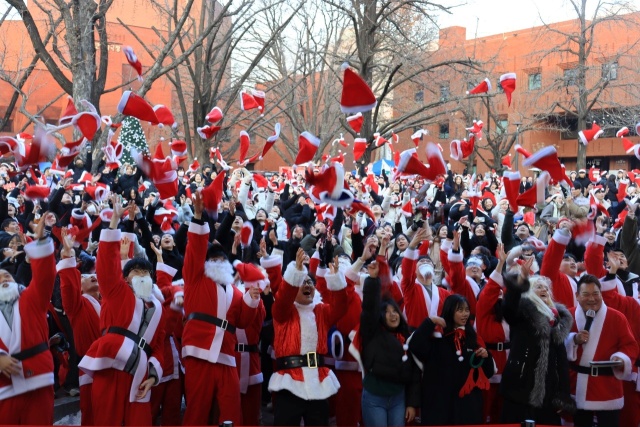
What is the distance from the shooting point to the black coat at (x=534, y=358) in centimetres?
546

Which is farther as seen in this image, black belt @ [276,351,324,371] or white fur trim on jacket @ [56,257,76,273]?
black belt @ [276,351,324,371]

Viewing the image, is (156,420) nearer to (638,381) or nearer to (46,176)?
(638,381)

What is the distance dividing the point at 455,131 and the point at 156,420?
32.9 meters

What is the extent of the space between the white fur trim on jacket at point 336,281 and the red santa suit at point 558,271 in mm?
1808

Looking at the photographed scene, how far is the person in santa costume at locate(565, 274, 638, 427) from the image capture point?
5840mm

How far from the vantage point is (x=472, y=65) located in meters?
22.7

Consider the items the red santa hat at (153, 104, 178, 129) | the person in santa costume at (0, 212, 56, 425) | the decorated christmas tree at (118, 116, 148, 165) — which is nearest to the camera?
the person in santa costume at (0, 212, 56, 425)

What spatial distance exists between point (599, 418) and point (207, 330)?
10.3ft

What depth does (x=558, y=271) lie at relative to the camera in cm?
661

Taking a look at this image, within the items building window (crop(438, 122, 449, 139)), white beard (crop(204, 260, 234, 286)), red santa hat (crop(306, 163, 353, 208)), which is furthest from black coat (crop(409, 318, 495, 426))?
building window (crop(438, 122, 449, 139))

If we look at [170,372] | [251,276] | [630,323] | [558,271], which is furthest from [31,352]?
[630,323]

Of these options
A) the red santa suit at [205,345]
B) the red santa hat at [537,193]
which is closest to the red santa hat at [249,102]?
the red santa suit at [205,345]

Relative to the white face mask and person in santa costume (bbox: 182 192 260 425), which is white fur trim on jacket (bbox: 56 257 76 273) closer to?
person in santa costume (bbox: 182 192 260 425)

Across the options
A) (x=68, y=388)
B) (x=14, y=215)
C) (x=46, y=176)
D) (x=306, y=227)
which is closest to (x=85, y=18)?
(x=46, y=176)
